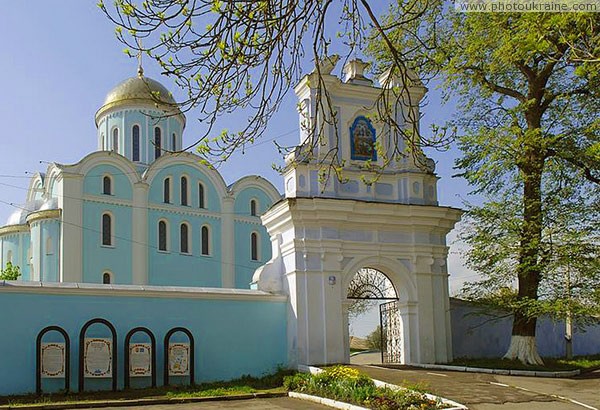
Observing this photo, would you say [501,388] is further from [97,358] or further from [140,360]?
[97,358]

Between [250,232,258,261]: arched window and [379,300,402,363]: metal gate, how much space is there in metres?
16.7

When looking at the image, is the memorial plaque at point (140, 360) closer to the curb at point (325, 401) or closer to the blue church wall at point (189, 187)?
the curb at point (325, 401)

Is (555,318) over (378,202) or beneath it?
beneath

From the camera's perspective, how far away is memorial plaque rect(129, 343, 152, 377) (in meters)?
16.7

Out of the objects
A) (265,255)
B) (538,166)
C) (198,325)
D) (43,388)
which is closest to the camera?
(43,388)

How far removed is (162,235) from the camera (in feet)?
115

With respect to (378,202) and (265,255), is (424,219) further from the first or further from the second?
(265,255)

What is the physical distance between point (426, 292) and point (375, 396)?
673 centimetres

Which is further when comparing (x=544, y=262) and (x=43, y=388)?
(x=544, y=262)

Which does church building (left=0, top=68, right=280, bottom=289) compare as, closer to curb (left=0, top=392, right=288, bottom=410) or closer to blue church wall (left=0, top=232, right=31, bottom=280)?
blue church wall (left=0, top=232, right=31, bottom=280)

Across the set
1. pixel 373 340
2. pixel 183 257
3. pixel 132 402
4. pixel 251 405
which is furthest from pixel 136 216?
pixel 251 405

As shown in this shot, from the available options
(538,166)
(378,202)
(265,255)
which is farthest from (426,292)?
(265,255)

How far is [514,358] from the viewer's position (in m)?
19.6

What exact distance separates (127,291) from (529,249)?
9609 millimetres
